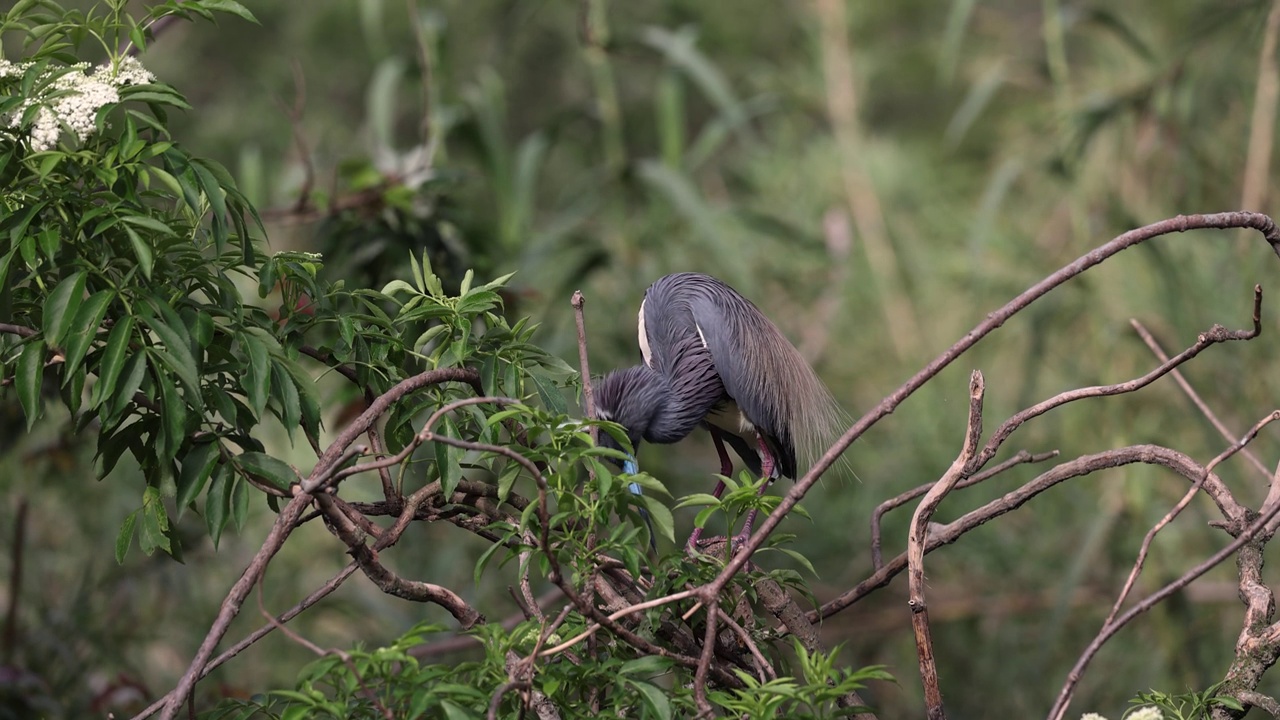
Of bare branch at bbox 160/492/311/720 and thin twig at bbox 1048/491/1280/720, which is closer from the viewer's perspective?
bare branch at bbox 160/492/311/720

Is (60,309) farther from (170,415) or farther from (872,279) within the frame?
(872,279)

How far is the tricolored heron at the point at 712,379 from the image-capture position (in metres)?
2.31

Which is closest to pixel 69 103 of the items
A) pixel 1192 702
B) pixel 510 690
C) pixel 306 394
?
pixel 306 394

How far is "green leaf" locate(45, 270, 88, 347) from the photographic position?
125 centimetres

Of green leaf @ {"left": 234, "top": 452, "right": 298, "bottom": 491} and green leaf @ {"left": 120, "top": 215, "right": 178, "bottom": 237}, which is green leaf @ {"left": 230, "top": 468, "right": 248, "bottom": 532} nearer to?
green leaf @ {"left": 234, "top": 452, "right": 298, "bottom": 491}

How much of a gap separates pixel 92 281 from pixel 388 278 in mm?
1382

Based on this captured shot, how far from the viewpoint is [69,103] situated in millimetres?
1314

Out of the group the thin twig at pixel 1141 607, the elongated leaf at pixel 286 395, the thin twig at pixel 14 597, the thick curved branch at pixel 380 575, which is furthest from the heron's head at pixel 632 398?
the thin twig at pixel 14 597

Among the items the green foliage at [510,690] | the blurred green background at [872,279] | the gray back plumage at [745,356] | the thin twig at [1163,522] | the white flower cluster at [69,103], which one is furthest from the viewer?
the blurred green background at [872,279]

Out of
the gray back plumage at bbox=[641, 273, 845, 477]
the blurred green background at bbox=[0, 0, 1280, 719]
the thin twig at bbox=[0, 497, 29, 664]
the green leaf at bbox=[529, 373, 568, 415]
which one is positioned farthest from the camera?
the blurred green background at bbox=[0, 0, 1280, 719]

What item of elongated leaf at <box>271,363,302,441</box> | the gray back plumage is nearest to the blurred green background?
the gray back plumage

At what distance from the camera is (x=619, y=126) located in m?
3.61

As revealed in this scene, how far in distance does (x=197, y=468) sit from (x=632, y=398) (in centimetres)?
107

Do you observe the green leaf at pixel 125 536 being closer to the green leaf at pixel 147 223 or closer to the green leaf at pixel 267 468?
the green leaf at pixel 267 468
